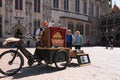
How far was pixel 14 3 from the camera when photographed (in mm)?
33125

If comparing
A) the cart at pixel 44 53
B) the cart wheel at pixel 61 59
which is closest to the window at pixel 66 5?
the cart at pixel 44 53

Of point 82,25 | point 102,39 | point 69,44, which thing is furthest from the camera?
point 102,39

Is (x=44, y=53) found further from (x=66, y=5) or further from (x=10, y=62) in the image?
(x=66, y=5)

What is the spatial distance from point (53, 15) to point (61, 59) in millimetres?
30380

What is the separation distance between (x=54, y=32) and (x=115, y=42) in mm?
40309

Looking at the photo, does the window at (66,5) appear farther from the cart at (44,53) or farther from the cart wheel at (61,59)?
the cart wheel at (61,59)

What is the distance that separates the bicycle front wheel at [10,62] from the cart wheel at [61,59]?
161 centimetres

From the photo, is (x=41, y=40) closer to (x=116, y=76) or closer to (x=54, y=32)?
(x=54, y=32)

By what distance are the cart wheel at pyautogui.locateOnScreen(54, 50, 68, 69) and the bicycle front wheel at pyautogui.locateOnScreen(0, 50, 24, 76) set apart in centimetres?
161

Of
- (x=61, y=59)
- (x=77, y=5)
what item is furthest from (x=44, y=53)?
(x=77, y=5)

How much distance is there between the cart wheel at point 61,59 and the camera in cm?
975

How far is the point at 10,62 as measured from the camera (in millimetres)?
8625

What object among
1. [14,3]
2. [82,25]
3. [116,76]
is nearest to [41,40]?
[116,76]

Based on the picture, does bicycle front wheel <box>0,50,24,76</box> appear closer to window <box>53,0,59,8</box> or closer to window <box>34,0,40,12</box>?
window <box>34,0,40,12</box>
